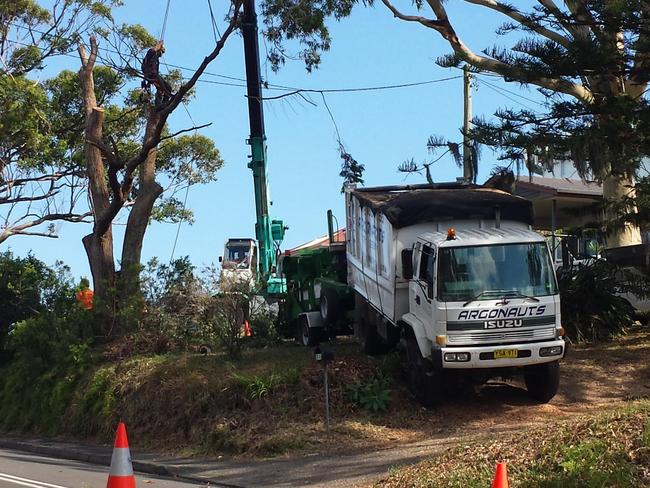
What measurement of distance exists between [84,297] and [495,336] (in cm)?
1149

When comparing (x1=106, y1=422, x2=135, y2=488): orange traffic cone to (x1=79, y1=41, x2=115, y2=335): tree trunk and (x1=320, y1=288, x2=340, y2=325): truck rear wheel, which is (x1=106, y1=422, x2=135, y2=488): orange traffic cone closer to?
(x1=320, y1=288, x2=340, y2=325): truck rear wheel

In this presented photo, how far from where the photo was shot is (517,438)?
29.2 feet

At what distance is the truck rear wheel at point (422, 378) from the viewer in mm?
13531

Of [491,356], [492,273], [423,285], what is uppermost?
[492,273]

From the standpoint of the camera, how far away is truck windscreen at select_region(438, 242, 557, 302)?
1309cm

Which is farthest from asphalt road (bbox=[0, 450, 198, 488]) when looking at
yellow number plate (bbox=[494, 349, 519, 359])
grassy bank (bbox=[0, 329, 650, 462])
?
yellow number plate (bbox=[494, 349, 519, 359])

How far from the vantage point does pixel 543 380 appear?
13.9 meters

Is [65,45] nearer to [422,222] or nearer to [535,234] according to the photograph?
[422,222]

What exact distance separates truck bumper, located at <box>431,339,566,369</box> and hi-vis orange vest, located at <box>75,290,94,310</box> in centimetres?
1025

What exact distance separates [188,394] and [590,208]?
8.65 meters

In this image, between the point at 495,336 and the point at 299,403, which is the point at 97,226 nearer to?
the point at 299,403

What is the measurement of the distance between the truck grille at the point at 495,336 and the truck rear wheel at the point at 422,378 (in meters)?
0.77

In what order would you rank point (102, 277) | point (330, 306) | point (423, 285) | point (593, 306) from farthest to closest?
point (102, 277), point (330, 306), point (593, 306), point (423, 285)

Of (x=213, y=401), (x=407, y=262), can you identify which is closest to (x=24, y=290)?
(x=213, y=401)
